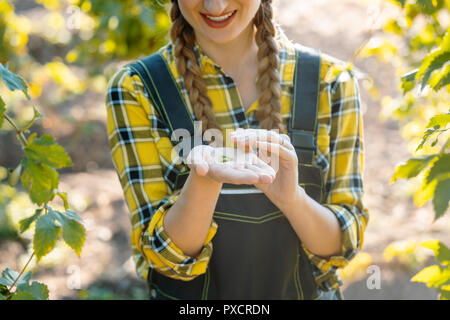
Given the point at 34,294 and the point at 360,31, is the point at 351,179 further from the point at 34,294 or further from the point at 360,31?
the point at 360,31

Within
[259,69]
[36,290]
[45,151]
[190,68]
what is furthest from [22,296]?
[259,69]

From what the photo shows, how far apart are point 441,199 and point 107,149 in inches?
134

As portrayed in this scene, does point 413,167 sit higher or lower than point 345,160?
higher

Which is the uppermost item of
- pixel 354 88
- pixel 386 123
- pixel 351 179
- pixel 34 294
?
pixel 354 88

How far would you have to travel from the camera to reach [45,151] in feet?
3.46

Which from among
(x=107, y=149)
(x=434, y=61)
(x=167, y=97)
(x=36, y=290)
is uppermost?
(x=434, y=61)

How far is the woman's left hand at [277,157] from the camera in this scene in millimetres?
992

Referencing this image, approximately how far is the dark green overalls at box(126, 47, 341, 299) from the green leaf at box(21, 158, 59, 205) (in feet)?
1.00

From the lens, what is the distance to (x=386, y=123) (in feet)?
14.1

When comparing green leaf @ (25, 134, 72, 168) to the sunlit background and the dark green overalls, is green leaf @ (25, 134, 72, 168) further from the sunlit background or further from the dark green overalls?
the sunlit background

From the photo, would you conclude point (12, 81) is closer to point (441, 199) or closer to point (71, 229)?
point (71, 229)

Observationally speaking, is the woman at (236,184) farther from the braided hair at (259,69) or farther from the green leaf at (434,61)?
the green leaf at (434,61)
